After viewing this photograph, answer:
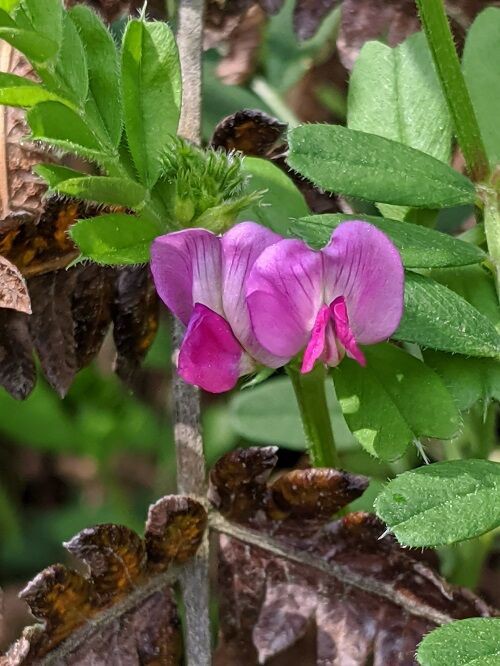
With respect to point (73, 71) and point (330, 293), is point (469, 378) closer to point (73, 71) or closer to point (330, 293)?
point (330, 293)

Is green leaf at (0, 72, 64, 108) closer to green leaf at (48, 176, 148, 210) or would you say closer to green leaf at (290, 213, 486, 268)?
green leaf at (48, 176, 148, 210)

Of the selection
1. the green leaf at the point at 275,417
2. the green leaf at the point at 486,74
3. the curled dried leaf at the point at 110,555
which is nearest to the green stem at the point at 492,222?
the green leaf at the point at 486,74

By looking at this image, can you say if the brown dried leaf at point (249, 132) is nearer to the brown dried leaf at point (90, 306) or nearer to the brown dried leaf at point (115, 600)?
the brown dried leaf at point (90, 306)

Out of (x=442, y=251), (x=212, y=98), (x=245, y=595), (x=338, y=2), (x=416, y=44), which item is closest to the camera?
(x=442, y=251)

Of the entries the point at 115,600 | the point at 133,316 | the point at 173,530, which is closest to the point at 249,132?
the point at 133,316

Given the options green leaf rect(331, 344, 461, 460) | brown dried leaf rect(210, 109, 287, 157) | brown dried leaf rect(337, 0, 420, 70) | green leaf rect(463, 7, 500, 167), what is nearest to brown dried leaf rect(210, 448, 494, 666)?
green leaf rect(331, 344, 461, 460)

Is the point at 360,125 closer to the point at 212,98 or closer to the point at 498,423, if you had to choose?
the point at 212,98

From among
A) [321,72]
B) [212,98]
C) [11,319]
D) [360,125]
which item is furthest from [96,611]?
[321,72]

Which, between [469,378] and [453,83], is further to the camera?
[453,83]
